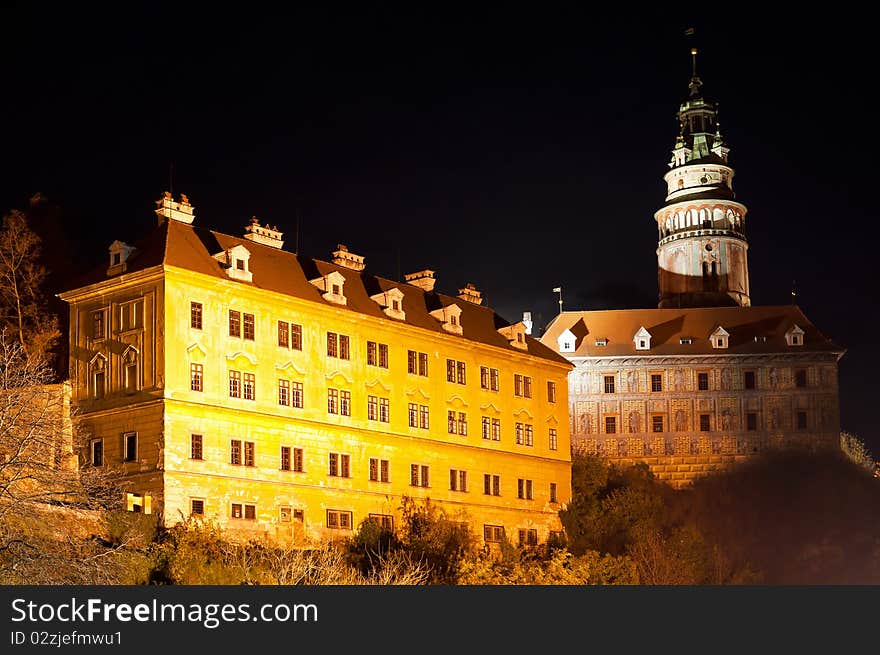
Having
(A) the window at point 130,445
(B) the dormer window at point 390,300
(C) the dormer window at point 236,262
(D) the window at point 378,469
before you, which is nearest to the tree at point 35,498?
(A) the window at point 130,445

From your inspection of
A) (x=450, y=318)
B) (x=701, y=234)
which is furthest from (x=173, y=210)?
(x=701, y=234)

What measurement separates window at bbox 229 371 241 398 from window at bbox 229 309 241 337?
154 centimetres

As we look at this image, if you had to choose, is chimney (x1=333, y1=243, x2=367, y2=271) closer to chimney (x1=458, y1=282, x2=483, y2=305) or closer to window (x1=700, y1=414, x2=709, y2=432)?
chimney (x1=458, y1=282, x2=483, y2=305)

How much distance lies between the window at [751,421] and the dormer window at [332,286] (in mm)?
38650

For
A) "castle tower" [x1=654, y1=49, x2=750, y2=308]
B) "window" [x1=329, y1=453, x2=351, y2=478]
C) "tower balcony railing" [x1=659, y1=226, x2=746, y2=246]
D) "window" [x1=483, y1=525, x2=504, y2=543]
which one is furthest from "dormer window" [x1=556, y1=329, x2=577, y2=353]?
"window" [x1=329, y1=453, x2=351, y2=478]

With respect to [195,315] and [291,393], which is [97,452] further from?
[291,393]

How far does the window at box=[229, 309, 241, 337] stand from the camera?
2301 inches

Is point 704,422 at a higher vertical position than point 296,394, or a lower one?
higher

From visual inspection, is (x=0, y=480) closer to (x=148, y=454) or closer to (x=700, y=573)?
(x=148, y=454)

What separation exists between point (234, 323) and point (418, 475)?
12.0 m

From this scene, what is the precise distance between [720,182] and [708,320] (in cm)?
1869

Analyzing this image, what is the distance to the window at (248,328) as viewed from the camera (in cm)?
5900

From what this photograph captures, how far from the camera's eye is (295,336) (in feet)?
201

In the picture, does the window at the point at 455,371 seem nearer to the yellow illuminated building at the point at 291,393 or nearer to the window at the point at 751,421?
the yellow illuminated building at the point at 291,393
